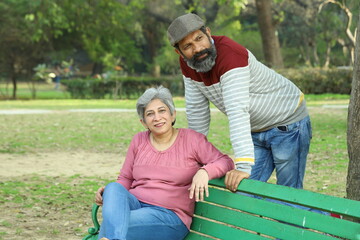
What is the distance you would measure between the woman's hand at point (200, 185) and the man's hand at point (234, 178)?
0.11 metres

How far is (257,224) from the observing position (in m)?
3.41

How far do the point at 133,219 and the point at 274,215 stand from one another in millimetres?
762

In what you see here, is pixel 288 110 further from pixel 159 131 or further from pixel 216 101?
pixel 159 131

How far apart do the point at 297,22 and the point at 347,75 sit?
2466 cm

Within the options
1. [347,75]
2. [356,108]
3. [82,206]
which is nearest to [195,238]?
[356,108]

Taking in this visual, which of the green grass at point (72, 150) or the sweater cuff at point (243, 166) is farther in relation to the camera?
the green grass at point (72, 150)

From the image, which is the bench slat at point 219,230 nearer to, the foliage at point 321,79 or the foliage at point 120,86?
the foliage at point 321,79

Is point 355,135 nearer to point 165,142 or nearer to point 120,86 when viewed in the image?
point 165,142

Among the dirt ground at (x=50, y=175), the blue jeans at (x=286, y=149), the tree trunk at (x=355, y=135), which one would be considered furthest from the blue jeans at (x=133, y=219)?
the dirt ground at (x=50, y=175)

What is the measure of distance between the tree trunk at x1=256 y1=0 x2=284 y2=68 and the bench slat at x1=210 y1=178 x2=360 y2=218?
24325 mm

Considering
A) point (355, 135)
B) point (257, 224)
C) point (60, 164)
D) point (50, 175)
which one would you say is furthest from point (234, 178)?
point (60, 164)

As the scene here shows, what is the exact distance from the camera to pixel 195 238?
3.83 m

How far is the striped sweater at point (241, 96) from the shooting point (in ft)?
11.9

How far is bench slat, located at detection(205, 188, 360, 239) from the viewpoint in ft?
9.64
